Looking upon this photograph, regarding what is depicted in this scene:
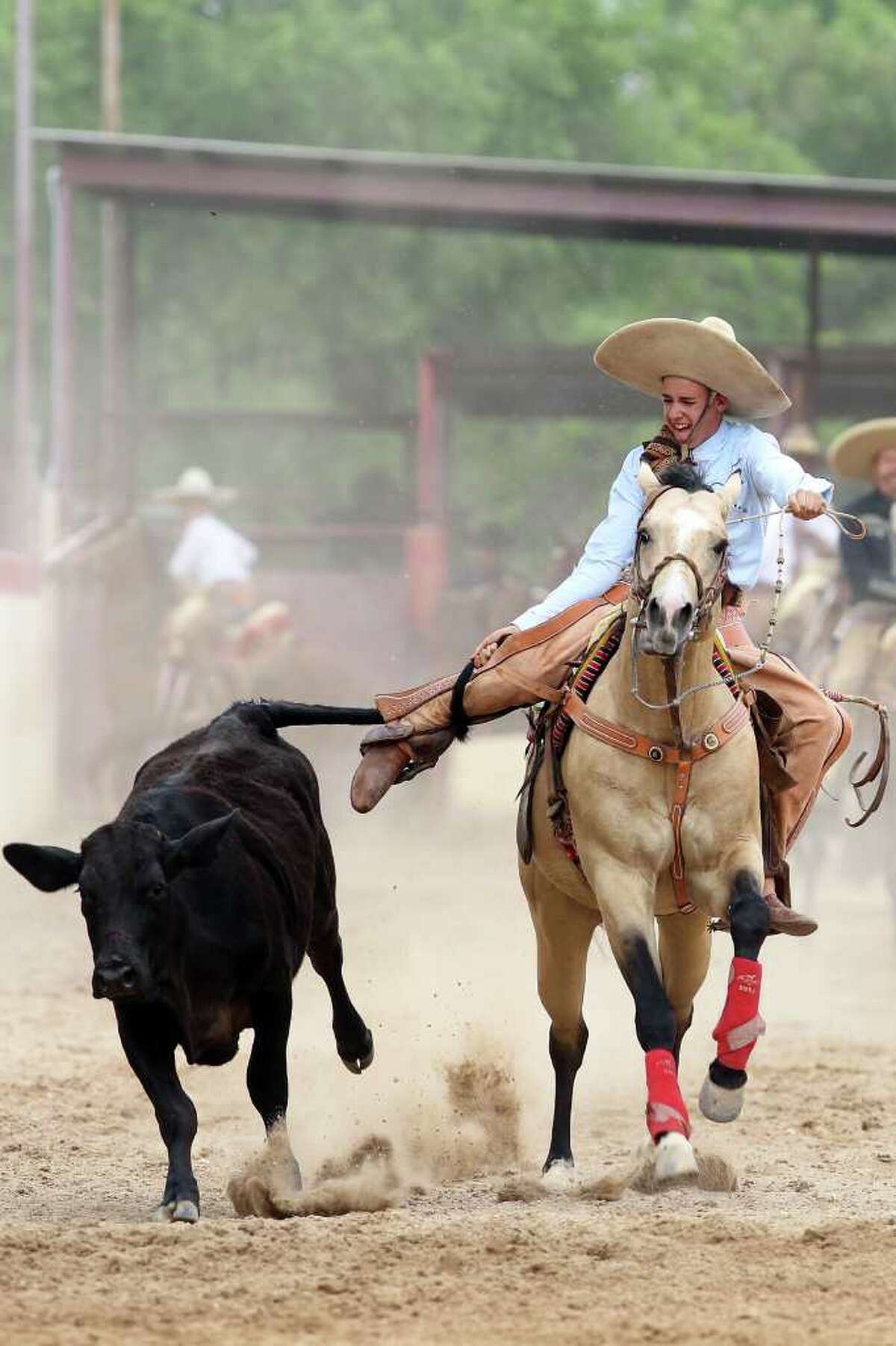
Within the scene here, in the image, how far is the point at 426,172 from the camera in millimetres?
17188

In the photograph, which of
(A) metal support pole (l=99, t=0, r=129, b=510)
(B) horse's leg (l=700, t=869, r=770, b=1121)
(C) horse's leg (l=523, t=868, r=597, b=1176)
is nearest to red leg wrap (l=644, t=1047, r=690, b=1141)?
(B) horse's leg (l=700, t=869, r=770, b=1121)

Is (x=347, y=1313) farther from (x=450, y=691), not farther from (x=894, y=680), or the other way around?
(x=894, y=680)

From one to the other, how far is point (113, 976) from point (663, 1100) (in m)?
1.37

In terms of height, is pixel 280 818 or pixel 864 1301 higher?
pixel 280 818

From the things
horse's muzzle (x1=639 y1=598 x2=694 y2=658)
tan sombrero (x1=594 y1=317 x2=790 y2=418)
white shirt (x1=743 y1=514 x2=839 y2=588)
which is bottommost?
white shirt (x1=743 y1=514 x2=839 y2=588)

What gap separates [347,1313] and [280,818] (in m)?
2.00

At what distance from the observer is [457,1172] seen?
685 centimetres

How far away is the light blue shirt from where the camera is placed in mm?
6473

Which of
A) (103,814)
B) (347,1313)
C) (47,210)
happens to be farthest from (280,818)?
(47,210)

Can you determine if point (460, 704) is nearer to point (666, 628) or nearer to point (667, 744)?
point (667, 744)

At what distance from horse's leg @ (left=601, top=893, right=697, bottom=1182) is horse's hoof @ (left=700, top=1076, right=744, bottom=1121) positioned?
0.07 metres

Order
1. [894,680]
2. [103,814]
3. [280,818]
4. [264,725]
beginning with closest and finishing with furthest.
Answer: [280,818] < [264,725] < [894,680] < [103,814]

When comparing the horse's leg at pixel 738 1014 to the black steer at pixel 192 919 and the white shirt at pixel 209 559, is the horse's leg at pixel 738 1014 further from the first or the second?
the white shirt at pixel 209 559

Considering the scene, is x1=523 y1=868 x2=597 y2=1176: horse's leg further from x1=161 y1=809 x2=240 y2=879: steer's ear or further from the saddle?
x1=161 y1=809 x2=240 y2=879: steer's ear
